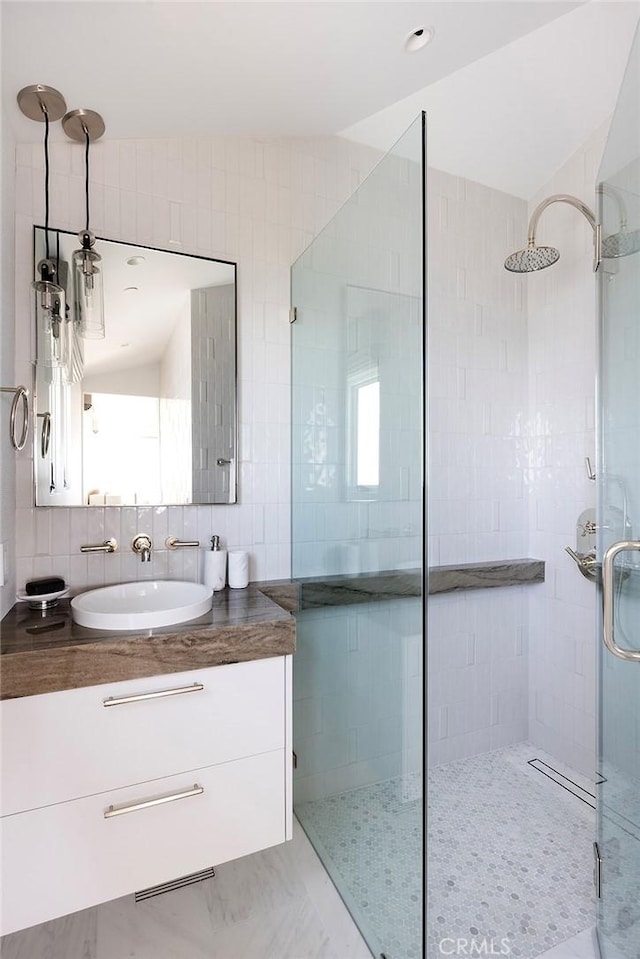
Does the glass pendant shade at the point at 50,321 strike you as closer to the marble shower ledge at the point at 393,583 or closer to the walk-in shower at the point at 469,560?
the walk-in shower at the point at 469,560

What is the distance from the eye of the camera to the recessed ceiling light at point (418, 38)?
138 centimetres

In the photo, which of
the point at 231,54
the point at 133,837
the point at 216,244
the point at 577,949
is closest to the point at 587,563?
the point at 577,949

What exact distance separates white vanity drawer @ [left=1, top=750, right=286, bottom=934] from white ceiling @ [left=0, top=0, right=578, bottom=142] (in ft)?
5.97

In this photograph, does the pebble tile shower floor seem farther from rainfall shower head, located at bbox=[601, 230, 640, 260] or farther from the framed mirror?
rainfall shower head, located at bbox=[601, 230, 640, 260]

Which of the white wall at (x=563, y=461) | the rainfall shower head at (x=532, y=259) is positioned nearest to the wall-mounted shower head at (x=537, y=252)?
the rainfall shower head at (x=532, y=259)

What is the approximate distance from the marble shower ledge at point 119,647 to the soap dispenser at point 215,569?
28cm

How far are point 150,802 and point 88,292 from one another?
153 centimetres

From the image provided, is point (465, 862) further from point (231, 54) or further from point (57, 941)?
point (231, 54)

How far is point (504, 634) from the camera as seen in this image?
7.89 ft

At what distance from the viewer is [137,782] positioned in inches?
47.5

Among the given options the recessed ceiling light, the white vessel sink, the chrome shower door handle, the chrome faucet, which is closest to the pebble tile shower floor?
the chrome shower door handle

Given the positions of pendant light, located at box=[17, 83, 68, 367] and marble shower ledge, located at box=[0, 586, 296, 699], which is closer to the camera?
marble shower ledge, located at box=[0, 586, 296, 699]

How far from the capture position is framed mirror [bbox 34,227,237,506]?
1.62 meters

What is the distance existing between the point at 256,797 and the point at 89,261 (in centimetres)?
170
